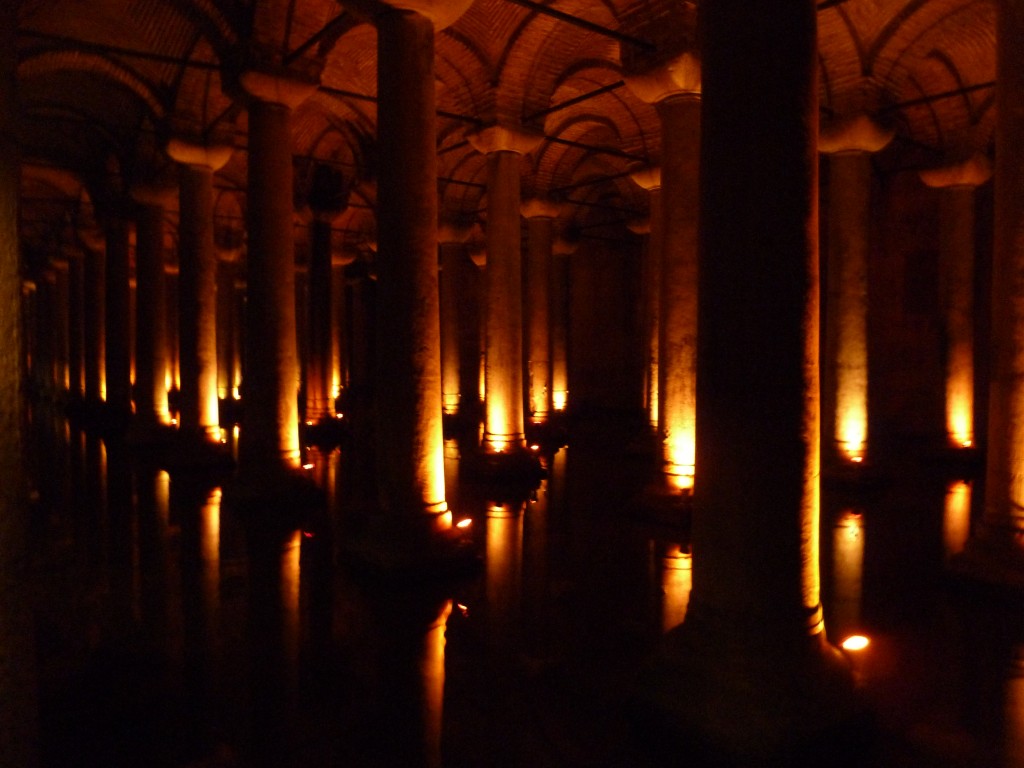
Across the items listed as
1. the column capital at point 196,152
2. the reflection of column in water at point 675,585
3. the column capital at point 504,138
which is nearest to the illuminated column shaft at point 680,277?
the reflection of column in water at point 675,585

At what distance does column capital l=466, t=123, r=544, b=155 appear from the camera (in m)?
10.5

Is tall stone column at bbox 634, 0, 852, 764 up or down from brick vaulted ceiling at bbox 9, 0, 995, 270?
down

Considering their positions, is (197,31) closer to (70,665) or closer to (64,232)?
(70,665)

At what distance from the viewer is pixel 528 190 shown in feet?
52.2

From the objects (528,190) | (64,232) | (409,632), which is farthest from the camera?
(64,232)

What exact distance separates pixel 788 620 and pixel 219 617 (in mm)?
3912

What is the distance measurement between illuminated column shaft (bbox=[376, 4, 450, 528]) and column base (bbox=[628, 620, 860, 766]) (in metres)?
3.05

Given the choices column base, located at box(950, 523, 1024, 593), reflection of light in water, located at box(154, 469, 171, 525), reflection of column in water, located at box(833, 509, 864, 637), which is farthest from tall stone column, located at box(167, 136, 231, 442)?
column base, located at box(950, 523, 1024, 593)

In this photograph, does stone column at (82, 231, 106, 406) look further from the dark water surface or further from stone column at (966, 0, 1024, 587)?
stone column at (966, 0, 1024, 587)

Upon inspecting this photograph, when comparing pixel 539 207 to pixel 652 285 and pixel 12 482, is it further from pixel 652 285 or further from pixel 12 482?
pixel 12 482

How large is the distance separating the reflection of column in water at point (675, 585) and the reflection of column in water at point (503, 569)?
1.12 m

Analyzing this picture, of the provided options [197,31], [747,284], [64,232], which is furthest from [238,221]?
[747,284]

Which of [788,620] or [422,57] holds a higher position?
[422,57]

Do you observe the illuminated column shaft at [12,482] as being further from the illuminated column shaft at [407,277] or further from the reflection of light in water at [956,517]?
the reflection of light in water at [956,517]
